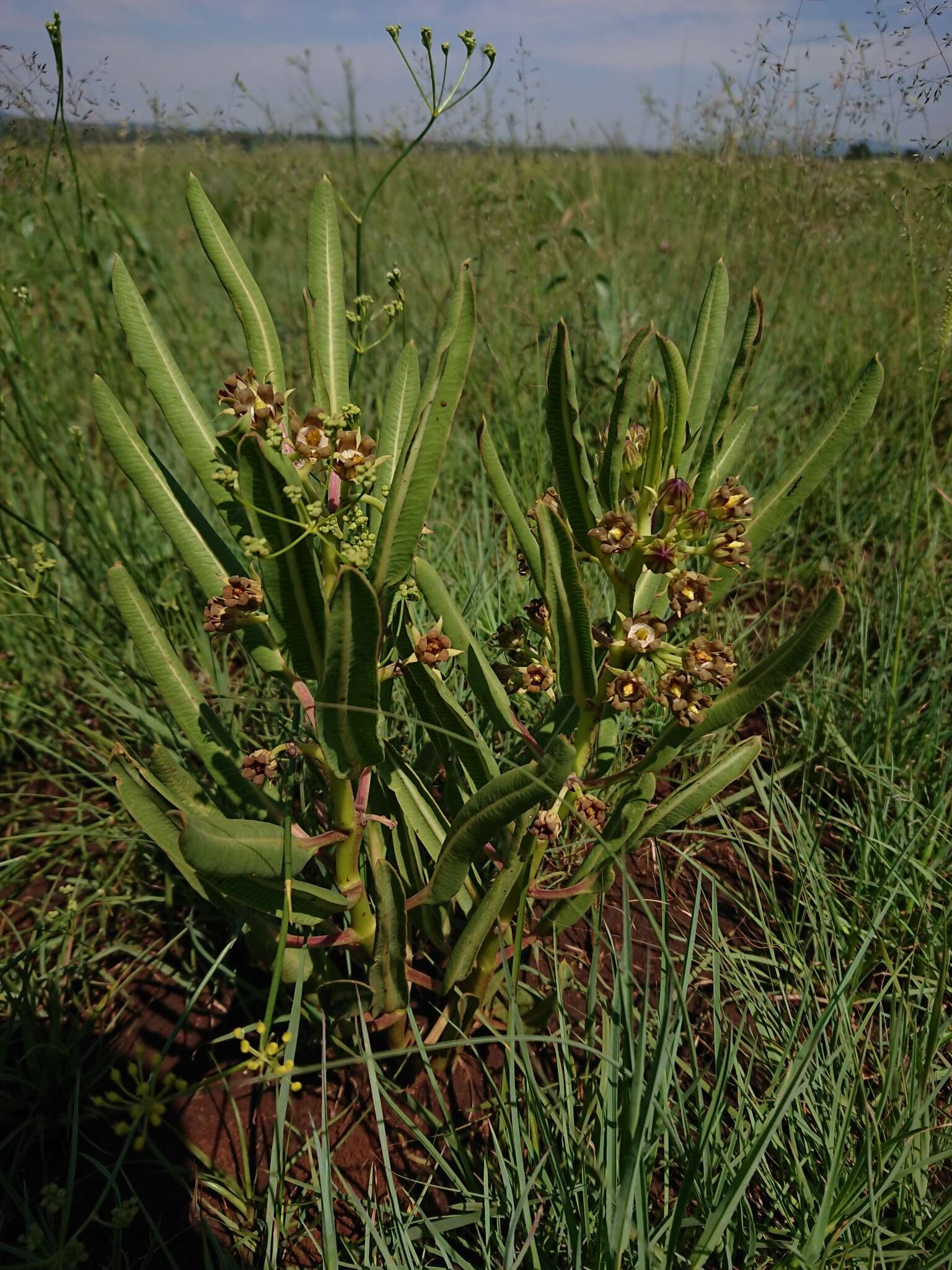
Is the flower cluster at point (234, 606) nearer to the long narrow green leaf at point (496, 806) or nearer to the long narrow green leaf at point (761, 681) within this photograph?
the long narrow green leaf at point (496, 806)

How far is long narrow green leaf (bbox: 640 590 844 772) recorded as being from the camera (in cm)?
74

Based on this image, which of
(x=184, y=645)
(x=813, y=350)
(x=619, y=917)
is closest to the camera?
(x=619, y=917)

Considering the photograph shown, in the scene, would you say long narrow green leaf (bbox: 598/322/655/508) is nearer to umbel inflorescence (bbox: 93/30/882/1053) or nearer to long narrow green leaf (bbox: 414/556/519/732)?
umbel inflorescence (bbox: 93/30/882/1053)

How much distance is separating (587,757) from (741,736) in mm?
815

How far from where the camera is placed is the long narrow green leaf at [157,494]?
85 cm

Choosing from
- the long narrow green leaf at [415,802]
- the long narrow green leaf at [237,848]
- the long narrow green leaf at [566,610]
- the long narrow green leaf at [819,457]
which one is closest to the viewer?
the long narrow green leaf at [237,848]

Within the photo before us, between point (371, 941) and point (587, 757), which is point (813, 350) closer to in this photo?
point (587, 757)

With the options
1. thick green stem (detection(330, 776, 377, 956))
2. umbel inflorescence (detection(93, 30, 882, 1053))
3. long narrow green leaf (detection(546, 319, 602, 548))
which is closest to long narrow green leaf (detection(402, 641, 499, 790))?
umbel inflorescence (detection(93, 30, 882, 1053))

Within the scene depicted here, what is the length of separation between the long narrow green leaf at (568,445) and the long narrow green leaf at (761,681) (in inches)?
8.9

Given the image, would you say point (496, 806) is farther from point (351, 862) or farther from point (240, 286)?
point (240, 286)

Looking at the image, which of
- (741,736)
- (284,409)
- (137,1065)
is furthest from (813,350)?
(137,1065)

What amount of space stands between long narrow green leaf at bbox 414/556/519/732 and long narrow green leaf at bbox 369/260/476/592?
0.11 meters

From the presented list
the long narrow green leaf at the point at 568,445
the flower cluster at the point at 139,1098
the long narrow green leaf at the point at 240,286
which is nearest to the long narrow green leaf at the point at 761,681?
the long narrow green leaf at the point at 568,445

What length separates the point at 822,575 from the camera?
78.7 inches
